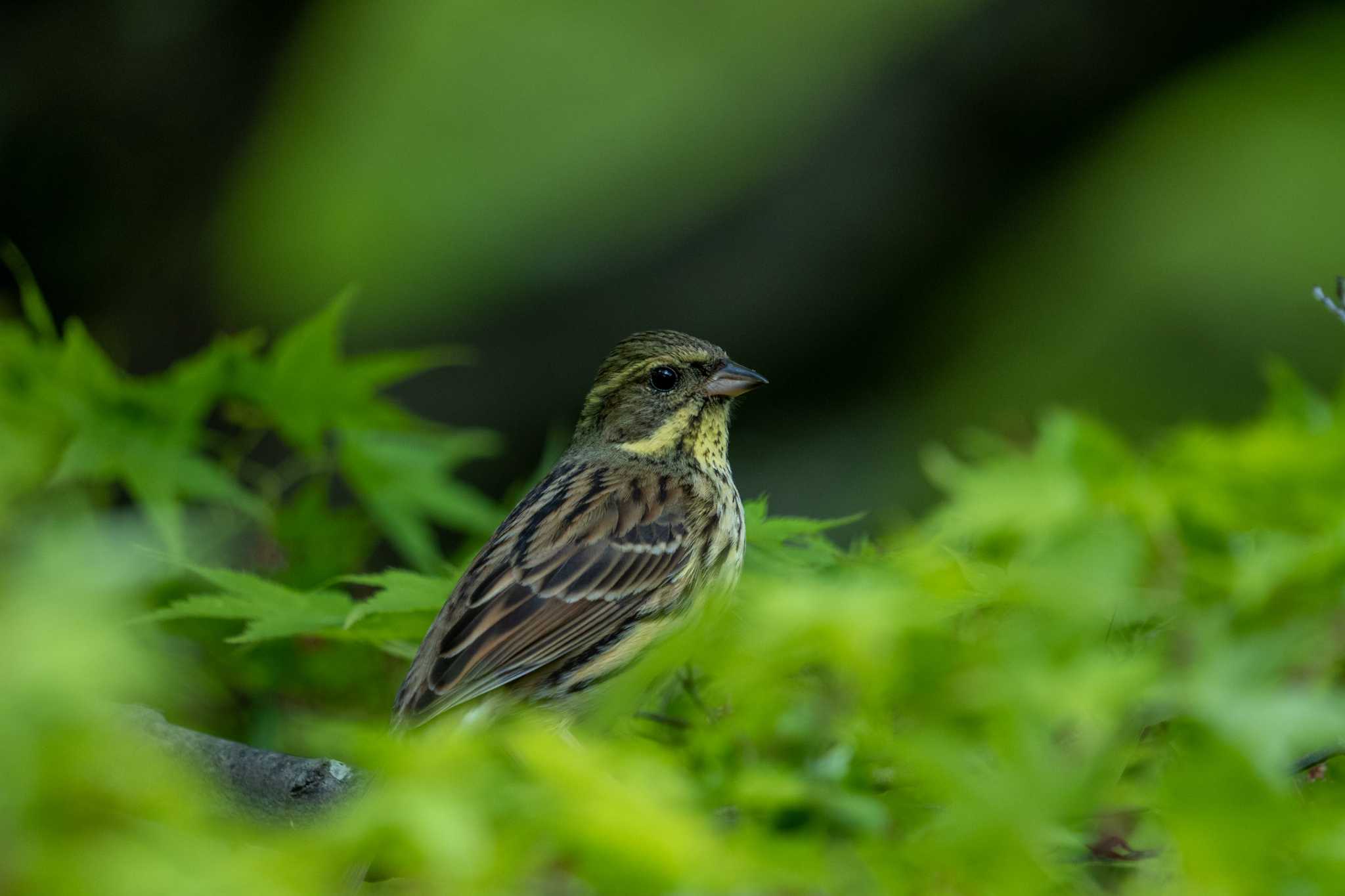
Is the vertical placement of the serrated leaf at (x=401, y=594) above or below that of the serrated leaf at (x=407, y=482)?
below

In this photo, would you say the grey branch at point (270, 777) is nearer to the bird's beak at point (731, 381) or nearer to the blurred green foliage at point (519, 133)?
the bird's beak at point (731, 381)

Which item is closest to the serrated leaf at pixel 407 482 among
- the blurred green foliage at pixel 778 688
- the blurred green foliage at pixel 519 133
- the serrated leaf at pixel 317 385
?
the serrated leaf at pixel 317 385

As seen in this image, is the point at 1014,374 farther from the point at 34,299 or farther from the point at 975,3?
the point at 34,299

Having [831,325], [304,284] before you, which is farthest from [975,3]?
[304,284]

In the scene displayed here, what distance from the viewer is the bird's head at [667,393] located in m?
4.48

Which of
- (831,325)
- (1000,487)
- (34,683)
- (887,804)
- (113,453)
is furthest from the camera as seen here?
(831,325)

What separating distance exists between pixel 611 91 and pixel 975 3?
4.68 meters

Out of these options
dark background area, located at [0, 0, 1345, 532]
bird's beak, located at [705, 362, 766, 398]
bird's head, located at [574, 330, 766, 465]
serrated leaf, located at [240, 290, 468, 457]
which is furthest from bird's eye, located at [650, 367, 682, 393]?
dark background area, located at [0, 0, 1345, 532]

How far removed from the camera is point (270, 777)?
262 cm

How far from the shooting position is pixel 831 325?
10.2m

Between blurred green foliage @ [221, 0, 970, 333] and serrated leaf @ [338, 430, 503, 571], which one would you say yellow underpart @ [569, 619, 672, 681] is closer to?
serrated leaf @ [338, 430, 503, 571]

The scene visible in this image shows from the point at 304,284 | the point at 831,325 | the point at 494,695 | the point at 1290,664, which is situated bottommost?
the point at 494,695

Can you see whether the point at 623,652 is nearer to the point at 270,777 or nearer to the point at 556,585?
the point at 556,585

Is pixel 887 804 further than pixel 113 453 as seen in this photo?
No
